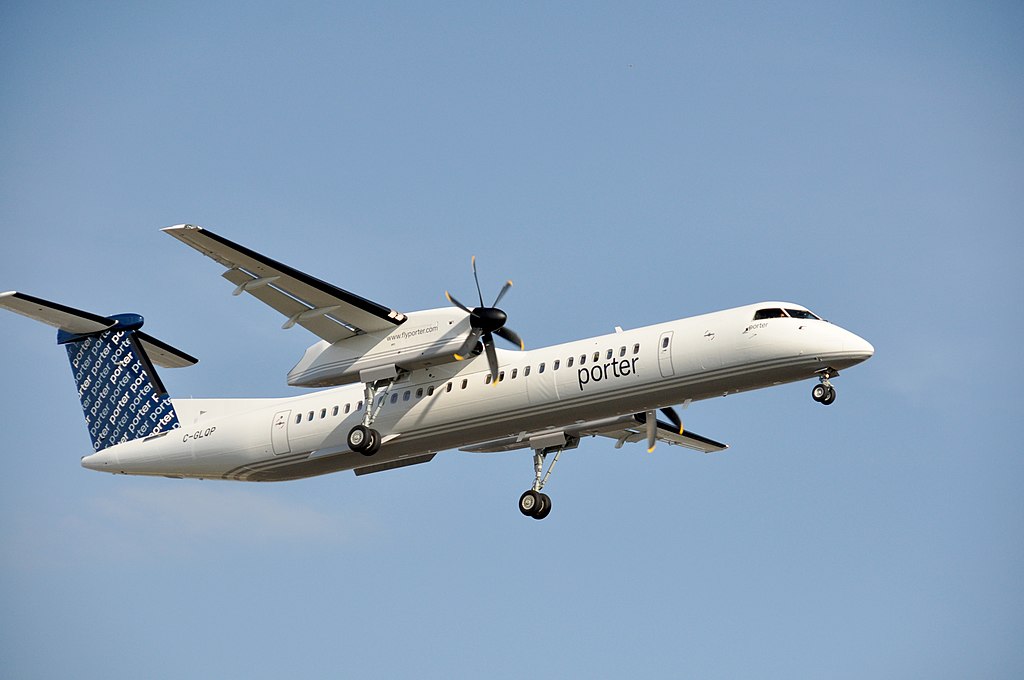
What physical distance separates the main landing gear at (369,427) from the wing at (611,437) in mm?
2026

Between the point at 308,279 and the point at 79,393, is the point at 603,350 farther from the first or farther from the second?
the point at 79,393

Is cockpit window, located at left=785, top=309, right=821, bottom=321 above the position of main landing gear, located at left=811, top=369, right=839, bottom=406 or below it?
above

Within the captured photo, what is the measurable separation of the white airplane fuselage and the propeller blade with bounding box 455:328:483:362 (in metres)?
0.56

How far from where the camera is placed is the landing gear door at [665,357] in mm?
20203

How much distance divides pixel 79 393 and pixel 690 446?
44.0ft

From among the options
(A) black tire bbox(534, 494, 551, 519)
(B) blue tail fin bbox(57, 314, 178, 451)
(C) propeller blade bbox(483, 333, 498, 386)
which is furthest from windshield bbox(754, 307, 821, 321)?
(B) blue tail fin bbox(57, 314, 178, 451)

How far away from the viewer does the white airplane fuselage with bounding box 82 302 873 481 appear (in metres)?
19.8

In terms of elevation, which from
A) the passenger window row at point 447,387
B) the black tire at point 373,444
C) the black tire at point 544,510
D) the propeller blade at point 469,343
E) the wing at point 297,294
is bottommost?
the black tire at point 544,510

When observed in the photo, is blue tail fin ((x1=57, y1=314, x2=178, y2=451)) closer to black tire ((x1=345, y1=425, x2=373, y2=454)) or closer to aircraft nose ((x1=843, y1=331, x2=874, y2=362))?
black tire ((x1=345, y1=425, x2=373, y2=454))

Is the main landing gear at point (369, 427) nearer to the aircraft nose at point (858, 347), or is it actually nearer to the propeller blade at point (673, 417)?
the propeller blade at point (673, 417)

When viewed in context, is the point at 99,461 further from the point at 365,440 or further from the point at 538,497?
the point at 538,497

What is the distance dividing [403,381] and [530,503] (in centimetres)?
378

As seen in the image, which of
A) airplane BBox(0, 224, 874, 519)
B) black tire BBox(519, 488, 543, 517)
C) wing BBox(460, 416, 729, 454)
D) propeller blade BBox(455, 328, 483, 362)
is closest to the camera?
airplane BBox(0, 224, 874, 519)

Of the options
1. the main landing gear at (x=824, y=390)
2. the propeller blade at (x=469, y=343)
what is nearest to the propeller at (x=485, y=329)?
the propeller blade at (x=469, y=343)
